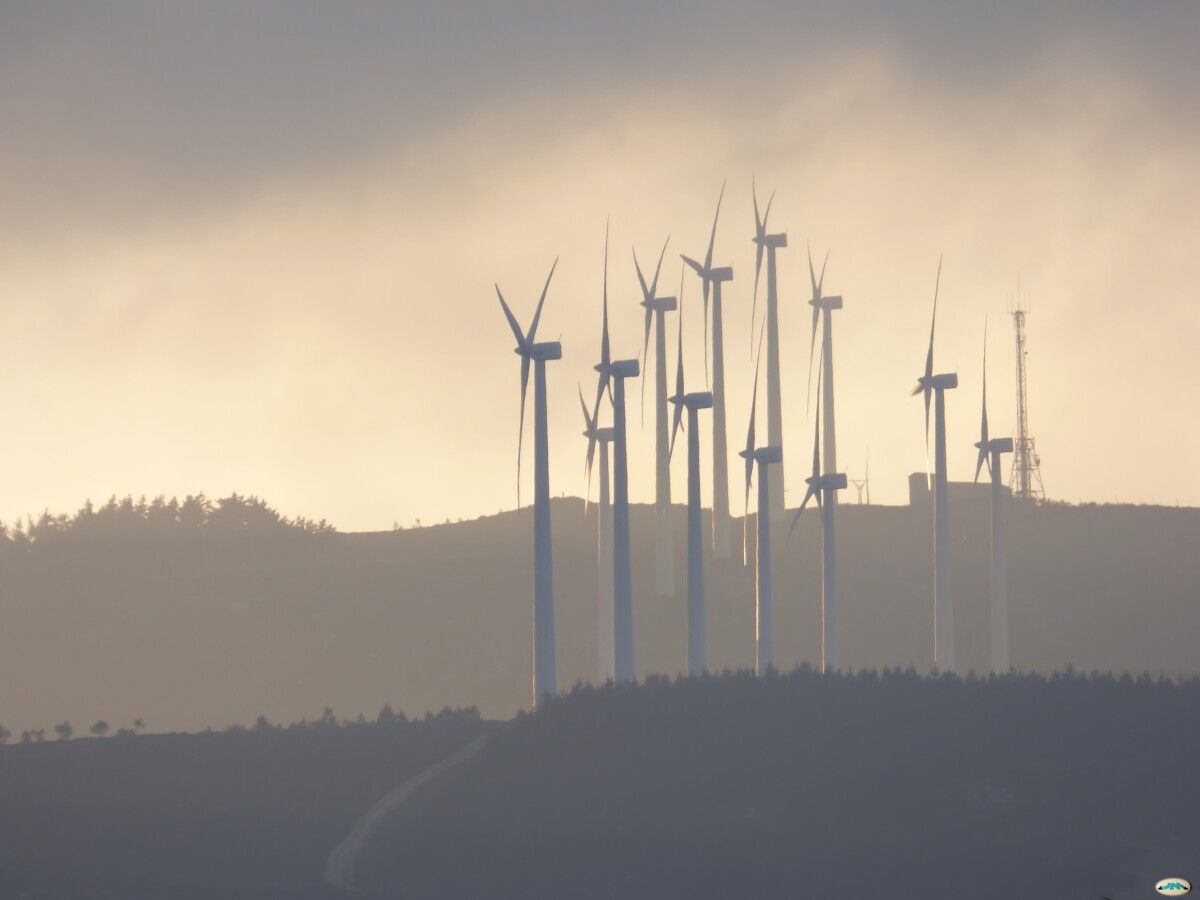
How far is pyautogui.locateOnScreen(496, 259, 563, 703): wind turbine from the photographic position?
8969 centimetres

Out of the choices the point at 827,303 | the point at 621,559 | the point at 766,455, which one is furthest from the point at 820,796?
the point at 827,303

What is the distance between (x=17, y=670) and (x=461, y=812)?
87588 mm

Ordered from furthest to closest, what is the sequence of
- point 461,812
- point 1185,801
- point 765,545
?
1. point 765,545
2. point 461,812
3. point 1185,801

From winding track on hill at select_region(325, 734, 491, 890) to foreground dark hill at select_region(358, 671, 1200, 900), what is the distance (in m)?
0.72

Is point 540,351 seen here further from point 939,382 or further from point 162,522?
point 162,522

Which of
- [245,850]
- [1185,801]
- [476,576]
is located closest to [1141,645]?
[476,576]

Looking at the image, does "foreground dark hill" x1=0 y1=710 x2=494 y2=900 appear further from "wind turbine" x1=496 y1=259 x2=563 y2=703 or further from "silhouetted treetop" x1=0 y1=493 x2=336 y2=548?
"silhouetted treetop" x1=0 y1=493 x2=336 y2=548

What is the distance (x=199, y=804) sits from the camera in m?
84.6

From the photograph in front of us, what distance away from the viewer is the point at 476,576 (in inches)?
6668

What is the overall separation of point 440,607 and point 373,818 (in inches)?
3262

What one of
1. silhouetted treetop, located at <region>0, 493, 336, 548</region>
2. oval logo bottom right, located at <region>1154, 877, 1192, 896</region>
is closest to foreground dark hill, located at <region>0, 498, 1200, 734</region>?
silhouetted treetop, located at <region>0, 493, 336, 548</region>

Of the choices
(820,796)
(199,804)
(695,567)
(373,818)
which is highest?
(695,567)

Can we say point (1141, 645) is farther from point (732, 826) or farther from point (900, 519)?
point (732, 826)

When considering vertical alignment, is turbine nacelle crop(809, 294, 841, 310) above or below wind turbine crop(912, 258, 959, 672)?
above
